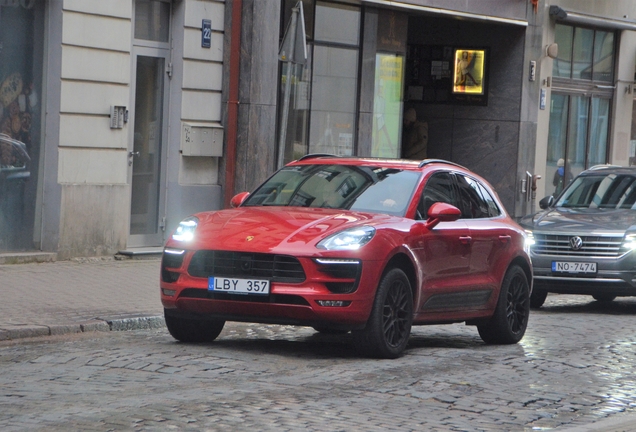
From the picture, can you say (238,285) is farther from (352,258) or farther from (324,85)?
(324,85)

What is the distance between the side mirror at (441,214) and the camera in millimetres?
9883

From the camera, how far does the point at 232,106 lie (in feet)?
60.6

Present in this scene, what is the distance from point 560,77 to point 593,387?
62.7ft

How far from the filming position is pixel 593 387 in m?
8.82

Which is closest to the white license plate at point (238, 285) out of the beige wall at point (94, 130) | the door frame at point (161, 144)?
the beige wall at point (94, 130)

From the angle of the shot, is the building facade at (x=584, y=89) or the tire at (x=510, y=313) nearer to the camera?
the tire at (x=510, y=313)

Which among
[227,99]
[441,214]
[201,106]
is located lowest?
[441,214]

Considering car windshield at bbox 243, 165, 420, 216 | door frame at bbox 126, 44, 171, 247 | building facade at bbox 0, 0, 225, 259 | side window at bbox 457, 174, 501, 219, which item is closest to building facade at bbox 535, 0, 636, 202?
building facade at bbox 0, 0, 225, 259

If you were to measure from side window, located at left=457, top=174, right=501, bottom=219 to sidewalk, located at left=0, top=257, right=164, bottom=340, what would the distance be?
300 cm

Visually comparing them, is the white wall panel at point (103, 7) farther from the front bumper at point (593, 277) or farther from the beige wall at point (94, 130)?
the front bumper at point (593, 277)

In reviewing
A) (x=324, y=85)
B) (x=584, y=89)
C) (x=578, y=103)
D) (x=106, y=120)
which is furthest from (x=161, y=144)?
(x=584, y=89)

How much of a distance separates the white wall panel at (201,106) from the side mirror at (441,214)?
8.49 metres

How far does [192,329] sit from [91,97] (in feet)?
23.2

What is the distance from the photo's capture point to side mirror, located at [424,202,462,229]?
9.88 m
